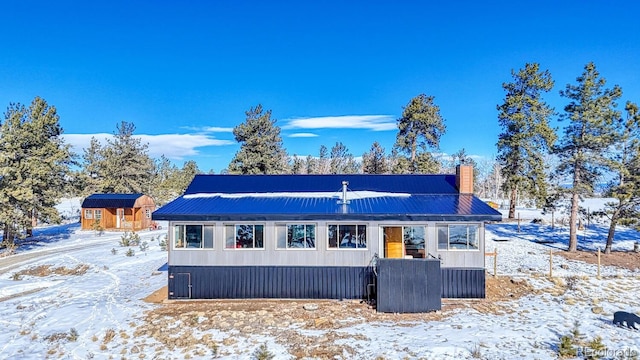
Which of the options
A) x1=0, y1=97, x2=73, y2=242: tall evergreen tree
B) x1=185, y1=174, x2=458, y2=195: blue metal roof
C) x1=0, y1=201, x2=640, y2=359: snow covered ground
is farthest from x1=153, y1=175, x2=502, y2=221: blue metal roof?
x1=0, y1=97, x2=73, y2=242: tall evergreen tree

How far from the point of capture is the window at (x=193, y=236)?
14844 mm

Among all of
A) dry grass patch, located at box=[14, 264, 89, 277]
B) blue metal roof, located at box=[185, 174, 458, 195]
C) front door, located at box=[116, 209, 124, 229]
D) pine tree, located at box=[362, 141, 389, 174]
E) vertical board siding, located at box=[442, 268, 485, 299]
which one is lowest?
dry grass patch, located at box=[14, 264, 89, 277]

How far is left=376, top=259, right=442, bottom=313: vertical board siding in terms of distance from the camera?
42.8ft

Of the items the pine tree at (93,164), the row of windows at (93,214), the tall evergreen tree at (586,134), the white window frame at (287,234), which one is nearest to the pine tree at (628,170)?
the tall evergreen tree at (586,134)

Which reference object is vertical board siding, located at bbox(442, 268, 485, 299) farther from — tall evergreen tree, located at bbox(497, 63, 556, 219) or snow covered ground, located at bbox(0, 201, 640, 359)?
tall evergreen tree, located at bbox(497, 63, 556, 219)

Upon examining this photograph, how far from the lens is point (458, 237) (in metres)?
14.5

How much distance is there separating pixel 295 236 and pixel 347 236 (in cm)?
200

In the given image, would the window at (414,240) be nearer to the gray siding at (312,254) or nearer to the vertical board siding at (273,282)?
the gray siding at (312,254)

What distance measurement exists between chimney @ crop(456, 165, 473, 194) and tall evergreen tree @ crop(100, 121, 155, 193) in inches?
1509

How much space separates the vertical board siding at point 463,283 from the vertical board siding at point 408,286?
5.03ft

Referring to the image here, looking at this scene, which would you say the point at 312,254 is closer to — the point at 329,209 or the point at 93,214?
the point at 329,209

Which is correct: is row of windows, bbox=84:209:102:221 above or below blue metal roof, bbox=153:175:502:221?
below

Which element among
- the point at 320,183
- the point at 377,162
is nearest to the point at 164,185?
the point at 377,162

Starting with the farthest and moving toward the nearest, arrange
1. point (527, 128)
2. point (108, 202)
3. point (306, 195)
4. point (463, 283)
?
point (108, 202) → point (527, 128) → point (306, 195) → point (463, 283)
